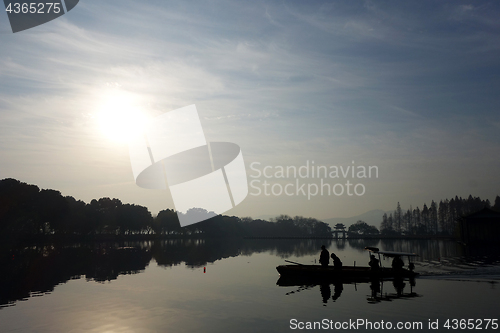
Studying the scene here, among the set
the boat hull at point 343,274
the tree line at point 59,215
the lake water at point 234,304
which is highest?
the tree line at point 59,215

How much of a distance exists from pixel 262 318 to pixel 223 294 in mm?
8495

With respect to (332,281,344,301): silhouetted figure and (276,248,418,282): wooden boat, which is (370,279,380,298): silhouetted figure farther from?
(332,281,344,301): silhouetted figure

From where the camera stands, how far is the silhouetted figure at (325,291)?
26456mm

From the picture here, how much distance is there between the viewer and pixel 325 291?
2952 cm

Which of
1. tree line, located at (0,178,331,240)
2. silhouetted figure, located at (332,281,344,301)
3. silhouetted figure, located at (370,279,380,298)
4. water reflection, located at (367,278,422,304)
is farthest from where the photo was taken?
tree line, located at (0,178,331,240)

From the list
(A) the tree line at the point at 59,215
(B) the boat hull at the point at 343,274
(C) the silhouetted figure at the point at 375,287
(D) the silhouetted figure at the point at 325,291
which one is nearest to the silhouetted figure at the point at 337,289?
(D) the silhouetted figure at the point at 325,291

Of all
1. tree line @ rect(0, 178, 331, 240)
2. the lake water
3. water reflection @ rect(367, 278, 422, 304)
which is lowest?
the lake water

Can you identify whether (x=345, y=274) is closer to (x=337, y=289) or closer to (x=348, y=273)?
(x=348, y=273)

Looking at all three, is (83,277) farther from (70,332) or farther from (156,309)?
(70,332)

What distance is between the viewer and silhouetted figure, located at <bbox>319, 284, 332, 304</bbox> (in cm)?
2646

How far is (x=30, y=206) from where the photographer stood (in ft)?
300

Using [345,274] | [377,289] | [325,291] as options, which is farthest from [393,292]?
[345,274]

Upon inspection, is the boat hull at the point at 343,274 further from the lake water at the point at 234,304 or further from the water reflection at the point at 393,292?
the lake water at the point at 234,304

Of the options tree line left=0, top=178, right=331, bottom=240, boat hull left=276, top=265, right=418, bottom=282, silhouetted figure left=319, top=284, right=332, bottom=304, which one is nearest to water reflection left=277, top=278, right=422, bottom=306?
silhouetted figure left=319, top=284, right=332, bottom=304
